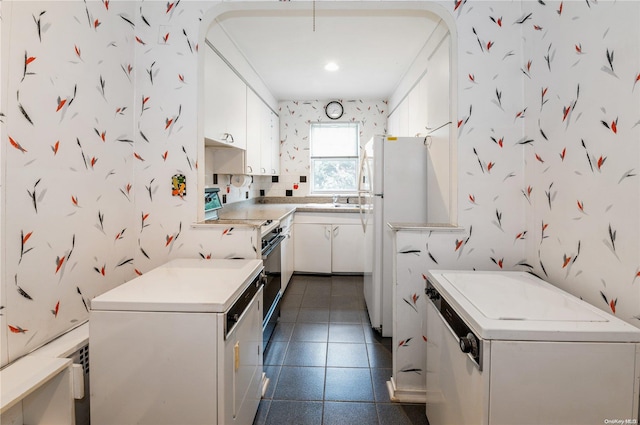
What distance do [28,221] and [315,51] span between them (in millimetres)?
2540

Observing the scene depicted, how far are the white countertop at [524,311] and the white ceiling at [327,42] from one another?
145 centimetres

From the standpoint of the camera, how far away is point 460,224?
181 centimetres

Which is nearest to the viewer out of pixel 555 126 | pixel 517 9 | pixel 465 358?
pixel 465 358

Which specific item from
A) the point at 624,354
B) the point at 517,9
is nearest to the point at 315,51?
the point at 517,9

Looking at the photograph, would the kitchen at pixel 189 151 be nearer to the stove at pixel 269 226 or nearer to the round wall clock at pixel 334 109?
the stove at pixel 269 226

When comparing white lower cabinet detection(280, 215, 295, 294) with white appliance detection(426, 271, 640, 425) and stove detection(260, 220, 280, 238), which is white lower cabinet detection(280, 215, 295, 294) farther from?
white appliance detection(426, 271, 640, 425)

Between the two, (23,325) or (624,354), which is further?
(23,325)

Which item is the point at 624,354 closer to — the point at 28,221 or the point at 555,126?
the point at 555,126

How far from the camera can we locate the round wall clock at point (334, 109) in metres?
4.80

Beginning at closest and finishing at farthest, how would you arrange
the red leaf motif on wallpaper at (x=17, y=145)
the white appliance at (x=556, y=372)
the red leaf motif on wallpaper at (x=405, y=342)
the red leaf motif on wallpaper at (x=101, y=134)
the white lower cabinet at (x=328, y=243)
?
the white appliance at (x=556, y=372) → the red leaf motif on wallpaper at (x=17, y=145) → the red leaf motif on wallpaper at (x=101, y=134) → the red leaf motif on wallpaper at (x=405, y=342) → the white lower cabinet at (x=328, y=243)

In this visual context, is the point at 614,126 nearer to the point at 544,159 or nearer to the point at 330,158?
the point at 544,159

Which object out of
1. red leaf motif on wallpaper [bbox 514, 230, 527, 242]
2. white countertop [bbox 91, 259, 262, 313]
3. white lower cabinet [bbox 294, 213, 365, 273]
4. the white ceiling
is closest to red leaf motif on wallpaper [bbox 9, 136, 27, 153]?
white countertop [bbox 91, 259, 262, 313]

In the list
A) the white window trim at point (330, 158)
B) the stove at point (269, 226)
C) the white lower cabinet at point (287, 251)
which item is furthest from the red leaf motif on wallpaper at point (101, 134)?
the white window trim at point (330, 158)

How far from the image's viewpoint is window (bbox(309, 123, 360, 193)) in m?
4.92
